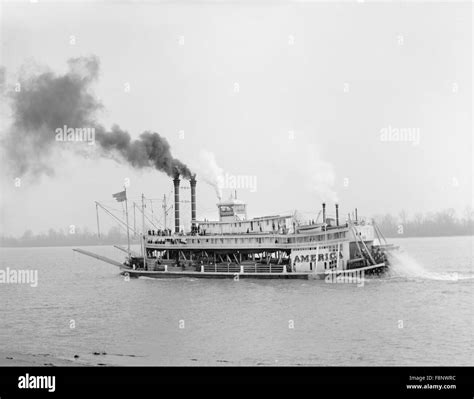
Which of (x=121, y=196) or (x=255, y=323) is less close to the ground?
(x=121, y=196)

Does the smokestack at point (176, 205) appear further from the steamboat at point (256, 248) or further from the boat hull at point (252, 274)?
the boat hull at point (252, 274)

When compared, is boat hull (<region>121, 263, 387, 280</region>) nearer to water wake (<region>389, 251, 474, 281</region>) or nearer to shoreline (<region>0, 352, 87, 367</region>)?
water wake (<region>389, 251, 474, 281</region>)

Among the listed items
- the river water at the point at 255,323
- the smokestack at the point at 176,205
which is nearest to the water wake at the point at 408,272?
the river water at the point at 255,323

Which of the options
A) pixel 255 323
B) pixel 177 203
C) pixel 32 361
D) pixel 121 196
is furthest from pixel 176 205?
pixel 32 361

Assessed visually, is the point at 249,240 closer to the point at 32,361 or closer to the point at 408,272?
the point at 408,272

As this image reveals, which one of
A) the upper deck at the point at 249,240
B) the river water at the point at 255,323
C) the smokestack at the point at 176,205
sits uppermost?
the smokestack at the point at 176,205
